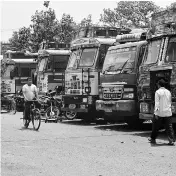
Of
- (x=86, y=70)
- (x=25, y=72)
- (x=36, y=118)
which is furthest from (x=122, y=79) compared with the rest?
(x=25, y=72)

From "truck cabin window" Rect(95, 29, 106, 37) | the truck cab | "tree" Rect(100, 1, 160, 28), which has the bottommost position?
the truck cab

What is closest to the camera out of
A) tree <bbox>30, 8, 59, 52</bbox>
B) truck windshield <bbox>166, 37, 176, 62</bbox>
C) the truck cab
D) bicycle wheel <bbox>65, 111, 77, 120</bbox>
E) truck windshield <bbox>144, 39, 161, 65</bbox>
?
the truck cab

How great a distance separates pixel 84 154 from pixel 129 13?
40.0 metres

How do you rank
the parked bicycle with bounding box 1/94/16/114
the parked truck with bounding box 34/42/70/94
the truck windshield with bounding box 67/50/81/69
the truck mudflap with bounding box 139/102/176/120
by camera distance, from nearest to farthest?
1. the truck mudflap with bounding box 139/102/176/120
2. the truck windshield with bounding box 67/50/81/69
3. the parked truck with bounding box 34/42/70/94
4. the parked bicycle with bounding box 1/94/16/114

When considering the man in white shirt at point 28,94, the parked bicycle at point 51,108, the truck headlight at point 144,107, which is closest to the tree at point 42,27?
the parked bicycle at point 51,108

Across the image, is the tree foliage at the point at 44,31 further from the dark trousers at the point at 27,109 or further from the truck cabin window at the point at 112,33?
the dark trousers at the point at 27,109

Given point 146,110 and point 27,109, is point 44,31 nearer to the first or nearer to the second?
point 27,109

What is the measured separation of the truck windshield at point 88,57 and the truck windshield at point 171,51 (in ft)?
15.5

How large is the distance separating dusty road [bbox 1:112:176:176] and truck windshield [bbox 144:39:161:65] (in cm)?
221

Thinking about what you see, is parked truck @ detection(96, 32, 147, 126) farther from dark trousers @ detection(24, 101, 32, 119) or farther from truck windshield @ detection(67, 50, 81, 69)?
truck windshield @ detection(67, 50, 81, 69)

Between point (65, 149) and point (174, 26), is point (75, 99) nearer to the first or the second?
point (174, 26)

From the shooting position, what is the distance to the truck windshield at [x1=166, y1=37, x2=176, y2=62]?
1257cm

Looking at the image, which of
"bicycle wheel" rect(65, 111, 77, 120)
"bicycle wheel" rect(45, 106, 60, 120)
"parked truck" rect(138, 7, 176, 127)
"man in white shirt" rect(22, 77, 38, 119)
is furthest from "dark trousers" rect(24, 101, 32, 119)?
"parked truck" rect(138, 7, 176, 127)

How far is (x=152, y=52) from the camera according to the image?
13531 millimetres
